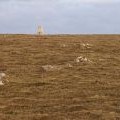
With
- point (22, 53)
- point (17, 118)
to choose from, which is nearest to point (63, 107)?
point (17, 118)

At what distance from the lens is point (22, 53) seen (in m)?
52.8

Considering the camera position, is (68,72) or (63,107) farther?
(68,72)

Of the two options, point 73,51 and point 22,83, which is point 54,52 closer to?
point 73,51

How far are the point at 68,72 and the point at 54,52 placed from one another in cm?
1389

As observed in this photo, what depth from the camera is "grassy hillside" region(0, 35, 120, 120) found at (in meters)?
25.3

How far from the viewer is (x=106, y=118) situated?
2364 centimetres

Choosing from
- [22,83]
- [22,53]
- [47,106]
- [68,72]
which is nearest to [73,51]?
[22,53]

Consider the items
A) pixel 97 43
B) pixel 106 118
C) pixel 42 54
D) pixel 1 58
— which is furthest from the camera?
pixel 97 43

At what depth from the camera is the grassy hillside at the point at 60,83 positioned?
996 inches

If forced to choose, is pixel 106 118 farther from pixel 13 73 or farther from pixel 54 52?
pixel 54 52

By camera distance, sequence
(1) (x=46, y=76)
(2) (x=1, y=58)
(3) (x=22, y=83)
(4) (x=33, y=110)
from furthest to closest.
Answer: (2) (x=1, y=58) → (1) (x=46, y=76) → (3) (x=22, y=83) → (4) (x=33, y=110)

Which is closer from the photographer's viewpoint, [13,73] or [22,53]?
[13,73]

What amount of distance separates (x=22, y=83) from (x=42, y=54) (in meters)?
17.7

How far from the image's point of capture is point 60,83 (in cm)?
3434
